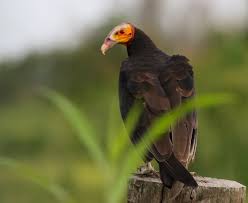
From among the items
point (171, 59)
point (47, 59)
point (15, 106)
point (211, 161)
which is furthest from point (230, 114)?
point (47, 59)

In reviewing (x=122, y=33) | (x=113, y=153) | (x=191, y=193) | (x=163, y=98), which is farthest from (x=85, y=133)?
(x=122, y=33)

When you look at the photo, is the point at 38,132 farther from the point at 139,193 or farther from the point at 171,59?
the point at 139,193

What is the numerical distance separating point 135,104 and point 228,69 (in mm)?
5938

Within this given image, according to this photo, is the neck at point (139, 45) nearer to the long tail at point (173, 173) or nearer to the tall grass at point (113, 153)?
the long tail at point (173, 173)

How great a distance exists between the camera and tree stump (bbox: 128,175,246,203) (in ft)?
Answer: 16.1

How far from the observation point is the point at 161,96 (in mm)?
5484

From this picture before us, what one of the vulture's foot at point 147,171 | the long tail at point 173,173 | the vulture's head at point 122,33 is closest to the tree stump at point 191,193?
the long tail at point 173,173

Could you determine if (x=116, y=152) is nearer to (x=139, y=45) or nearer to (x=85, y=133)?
(x=85, y=133)

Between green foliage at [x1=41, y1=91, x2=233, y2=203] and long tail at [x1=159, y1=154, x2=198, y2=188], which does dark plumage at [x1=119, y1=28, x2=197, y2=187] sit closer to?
long tail at [x1=159, y1=154, x2=198, y2=188]

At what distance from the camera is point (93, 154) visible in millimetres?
3732

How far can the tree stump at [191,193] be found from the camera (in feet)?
16.1

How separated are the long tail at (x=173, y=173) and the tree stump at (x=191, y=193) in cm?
4

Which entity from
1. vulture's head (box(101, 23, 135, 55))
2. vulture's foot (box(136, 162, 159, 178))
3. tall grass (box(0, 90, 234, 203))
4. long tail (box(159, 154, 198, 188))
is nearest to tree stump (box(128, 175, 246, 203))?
long tail (box(159, 154, 198, 188))

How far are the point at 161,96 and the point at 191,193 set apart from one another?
2.34 feet
